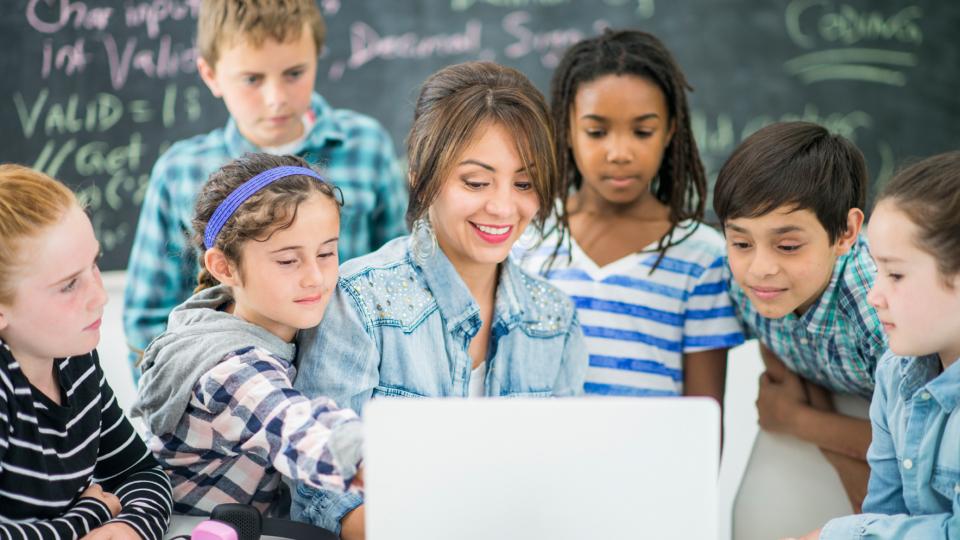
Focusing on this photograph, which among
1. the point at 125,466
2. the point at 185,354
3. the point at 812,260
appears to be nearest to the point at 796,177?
the point at 812,260

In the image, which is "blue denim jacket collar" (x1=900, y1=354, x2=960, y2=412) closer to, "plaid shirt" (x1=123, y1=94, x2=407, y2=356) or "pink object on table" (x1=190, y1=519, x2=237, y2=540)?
"pink object on table" (x1=190, y1=519, x2=237, y2=540)

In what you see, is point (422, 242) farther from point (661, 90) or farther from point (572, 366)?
point (661, 90)

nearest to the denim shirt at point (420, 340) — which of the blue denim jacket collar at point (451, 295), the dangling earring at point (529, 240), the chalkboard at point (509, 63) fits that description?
the blue denim jacket collar at point (451, 295)

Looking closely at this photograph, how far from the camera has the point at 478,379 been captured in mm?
1521

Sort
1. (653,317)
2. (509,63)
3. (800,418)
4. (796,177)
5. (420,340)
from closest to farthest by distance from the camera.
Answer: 1. (420,340)
2. (796,177)
3. (800,418)
4. (653,317)
5. (509,63)

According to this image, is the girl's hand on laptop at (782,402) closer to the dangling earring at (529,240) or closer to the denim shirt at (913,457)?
the denim shirt at (913,457)

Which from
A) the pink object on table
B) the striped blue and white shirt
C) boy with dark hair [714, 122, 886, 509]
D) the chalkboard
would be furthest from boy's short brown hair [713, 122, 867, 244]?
the chalkboard

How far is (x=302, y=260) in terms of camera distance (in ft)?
4.31

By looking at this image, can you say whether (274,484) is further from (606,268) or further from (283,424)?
(606,268)

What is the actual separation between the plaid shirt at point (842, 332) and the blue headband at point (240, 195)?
875mm

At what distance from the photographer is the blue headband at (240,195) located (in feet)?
4.31

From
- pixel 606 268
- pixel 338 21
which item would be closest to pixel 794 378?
pixel 606 268

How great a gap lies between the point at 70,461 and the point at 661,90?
123cm

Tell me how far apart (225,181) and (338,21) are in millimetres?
1477
